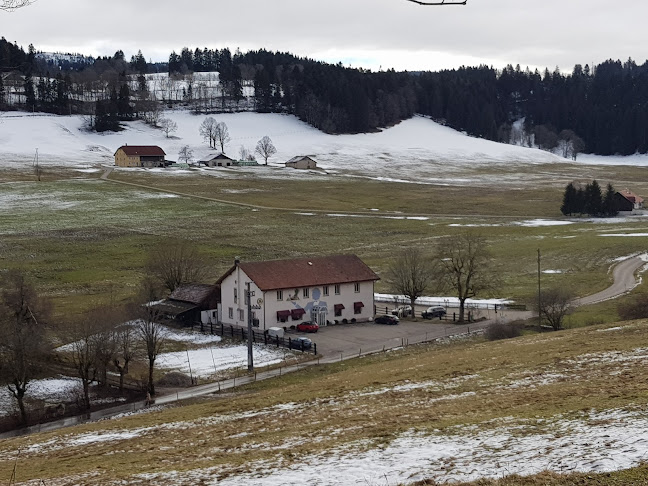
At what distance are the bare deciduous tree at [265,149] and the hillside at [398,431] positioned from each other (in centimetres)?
15557

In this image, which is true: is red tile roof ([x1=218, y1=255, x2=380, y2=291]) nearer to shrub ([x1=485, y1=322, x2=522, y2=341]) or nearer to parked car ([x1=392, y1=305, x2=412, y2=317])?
parked car ([x1=392, y1=305, x2=412, y2=317])

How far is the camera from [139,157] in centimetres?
16850

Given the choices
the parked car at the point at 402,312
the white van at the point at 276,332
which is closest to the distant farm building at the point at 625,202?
the parked car at the point at 402,312

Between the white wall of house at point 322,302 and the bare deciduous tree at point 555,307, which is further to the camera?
the white wall of house at point 322,302

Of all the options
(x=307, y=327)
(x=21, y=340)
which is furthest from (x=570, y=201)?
(x=21, y=340)

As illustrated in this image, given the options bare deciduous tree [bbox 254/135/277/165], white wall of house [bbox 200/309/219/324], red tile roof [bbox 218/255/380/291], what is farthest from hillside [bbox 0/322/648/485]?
bare deciduous tree [bbox 254/135/277/165]

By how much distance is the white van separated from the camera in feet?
171

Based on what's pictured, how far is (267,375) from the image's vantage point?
139 feet

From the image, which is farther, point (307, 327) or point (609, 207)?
point (609, 207)

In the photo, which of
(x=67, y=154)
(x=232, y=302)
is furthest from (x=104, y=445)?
(x=67, y=154)

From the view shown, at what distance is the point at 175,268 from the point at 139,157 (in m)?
108

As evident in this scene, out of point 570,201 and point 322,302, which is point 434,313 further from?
point 570,201

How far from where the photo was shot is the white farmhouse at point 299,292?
55.8 m

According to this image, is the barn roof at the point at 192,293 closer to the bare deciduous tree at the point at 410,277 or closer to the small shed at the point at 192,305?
the small shed at the point at 192,305
